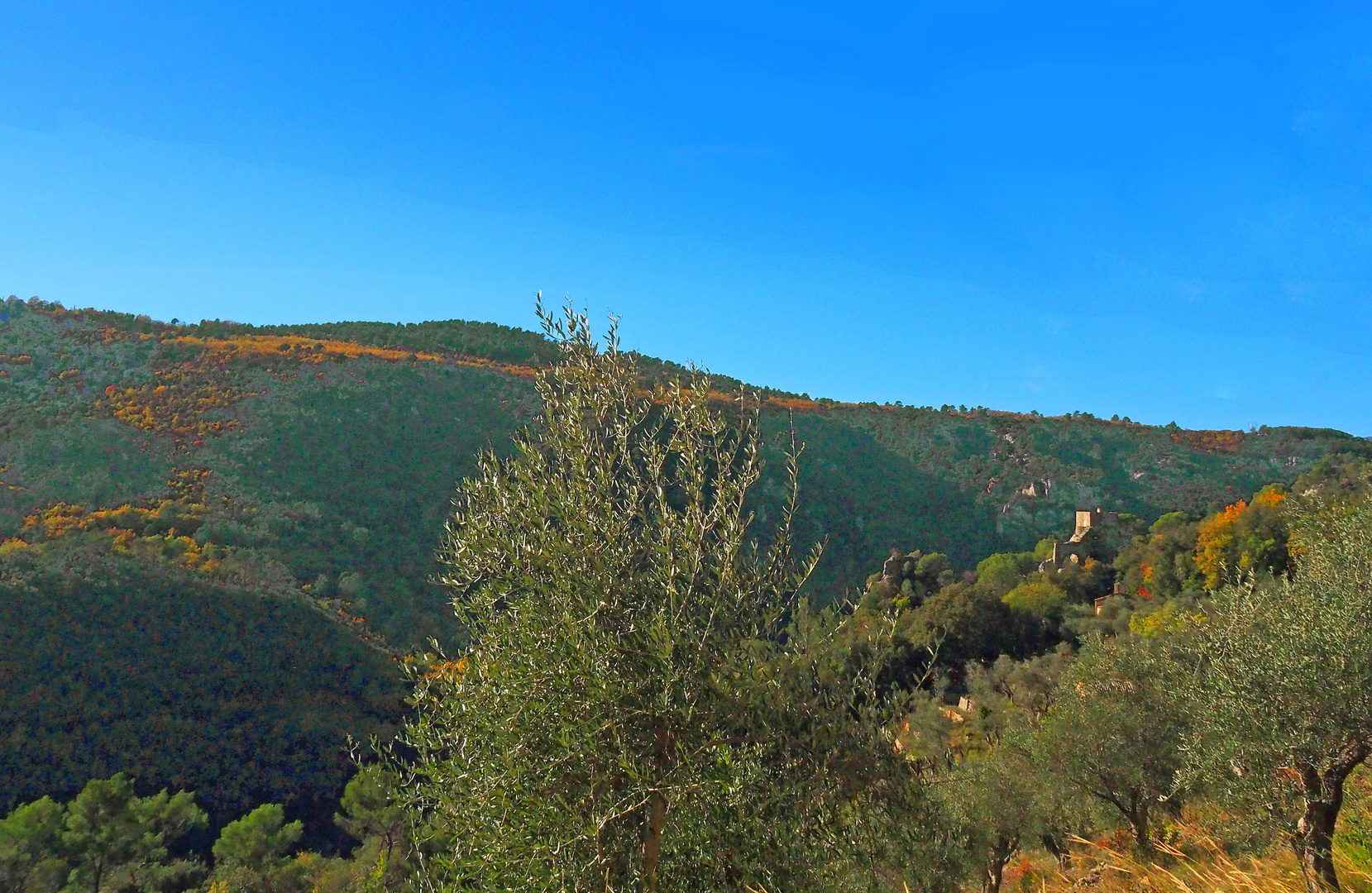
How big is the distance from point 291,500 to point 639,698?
158 feet

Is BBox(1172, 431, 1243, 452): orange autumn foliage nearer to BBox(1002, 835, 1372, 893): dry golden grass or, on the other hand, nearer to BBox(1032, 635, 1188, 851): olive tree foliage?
BBox(1032, 635, 1188, 851): olive tree foliage

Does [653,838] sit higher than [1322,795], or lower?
lower

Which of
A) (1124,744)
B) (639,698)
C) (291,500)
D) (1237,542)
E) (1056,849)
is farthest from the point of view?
(291,500)

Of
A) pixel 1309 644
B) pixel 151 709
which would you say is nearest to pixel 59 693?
pixel 151 709

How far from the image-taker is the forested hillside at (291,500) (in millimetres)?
29641

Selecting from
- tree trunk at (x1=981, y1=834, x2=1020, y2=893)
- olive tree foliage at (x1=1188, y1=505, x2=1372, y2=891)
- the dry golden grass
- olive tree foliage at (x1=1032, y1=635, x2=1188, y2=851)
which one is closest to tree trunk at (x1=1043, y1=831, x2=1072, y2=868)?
the dry golden grass

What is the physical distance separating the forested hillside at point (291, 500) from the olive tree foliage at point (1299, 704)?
5.37 metres

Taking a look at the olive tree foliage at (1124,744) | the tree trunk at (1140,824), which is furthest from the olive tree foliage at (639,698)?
the tree trunk at (1140,824)

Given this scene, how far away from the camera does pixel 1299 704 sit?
8.98 meters

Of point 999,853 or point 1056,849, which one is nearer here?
point 999,853

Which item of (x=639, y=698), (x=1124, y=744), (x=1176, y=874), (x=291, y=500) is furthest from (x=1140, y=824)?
(x=291, y=500)

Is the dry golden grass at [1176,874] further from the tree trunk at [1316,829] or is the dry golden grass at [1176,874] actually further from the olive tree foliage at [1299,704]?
the olive tree foliage at [1299,704]

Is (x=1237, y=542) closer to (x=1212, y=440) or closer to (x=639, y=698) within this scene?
(x=639, y=698)

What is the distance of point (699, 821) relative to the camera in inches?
241
